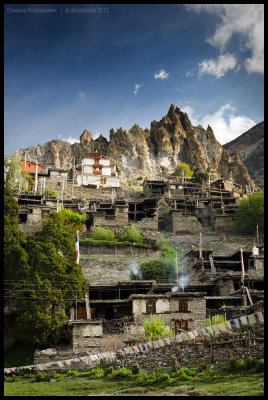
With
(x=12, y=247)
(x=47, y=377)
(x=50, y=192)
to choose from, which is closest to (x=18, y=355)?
(x=47, y=377)

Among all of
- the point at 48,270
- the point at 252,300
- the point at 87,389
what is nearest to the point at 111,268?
the point at 48,270

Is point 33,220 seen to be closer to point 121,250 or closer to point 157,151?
point 121,250

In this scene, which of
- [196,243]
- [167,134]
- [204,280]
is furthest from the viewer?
[167,134]

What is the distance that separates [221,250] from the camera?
44.4 meters

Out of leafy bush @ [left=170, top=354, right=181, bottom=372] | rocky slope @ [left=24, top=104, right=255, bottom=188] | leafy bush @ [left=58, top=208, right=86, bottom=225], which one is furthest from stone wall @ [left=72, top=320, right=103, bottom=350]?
rocky slope @ [left=24, top=104, right=255, bottom=188]

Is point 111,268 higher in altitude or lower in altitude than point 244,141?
lower

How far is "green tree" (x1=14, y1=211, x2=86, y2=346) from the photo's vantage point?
24.8 meters

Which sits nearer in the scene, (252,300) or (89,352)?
(89,352)

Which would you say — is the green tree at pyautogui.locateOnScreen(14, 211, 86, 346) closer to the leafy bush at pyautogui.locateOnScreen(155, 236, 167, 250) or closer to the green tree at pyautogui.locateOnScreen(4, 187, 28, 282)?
the green tree at pyautogui.locateOnScreen(4, 187, 28, 282)

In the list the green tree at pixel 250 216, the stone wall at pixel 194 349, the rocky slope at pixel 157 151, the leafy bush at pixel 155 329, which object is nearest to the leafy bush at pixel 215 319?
the leafy bush at pixel 155 329

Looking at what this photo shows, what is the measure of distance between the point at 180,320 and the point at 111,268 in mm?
11886

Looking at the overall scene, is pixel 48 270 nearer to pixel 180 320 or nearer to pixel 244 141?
pixel 180 320

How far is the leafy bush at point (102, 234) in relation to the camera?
45.8 meters

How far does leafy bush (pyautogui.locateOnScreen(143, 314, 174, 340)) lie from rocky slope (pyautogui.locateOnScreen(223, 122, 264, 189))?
108117mm
